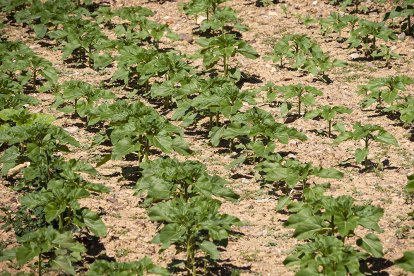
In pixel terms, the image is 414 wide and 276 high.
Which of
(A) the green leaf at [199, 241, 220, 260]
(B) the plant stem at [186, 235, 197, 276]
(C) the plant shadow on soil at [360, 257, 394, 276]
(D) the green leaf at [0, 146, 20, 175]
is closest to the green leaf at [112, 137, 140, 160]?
(D) the green leaf at [0, 146, 20, 175]

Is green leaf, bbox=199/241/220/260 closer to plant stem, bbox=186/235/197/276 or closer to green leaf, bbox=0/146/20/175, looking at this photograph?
plant stem, bbox=186/235/197/276

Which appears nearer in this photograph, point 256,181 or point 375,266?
point 375,266

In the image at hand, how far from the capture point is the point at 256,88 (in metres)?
9.55

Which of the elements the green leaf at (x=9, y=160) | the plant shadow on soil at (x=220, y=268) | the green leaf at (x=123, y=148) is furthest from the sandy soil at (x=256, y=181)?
the green leaf at (x=123, y=148)

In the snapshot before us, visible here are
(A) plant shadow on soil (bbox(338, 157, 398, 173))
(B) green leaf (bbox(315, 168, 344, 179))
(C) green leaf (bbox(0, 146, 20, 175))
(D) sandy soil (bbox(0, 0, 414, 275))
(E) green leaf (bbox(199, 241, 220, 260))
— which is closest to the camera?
(E) green leaf (bbox(199, 241, 220, 260))

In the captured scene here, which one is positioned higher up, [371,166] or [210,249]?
[210,249]

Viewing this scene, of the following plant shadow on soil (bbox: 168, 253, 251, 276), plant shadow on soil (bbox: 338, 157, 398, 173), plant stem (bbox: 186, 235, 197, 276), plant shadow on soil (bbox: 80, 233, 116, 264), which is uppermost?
plant stem (bbox: 186, 235, 197, 276)

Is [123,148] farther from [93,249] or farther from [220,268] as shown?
[220,268]

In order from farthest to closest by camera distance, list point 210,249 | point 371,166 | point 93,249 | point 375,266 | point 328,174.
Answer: point 371,166, point 328,174, point 93,249, point 375,266, point 210,249

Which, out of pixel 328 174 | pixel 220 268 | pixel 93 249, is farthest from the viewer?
pixel 328 174

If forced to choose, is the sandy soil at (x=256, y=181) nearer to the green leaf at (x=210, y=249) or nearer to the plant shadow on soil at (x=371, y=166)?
the plant shadow on soil at (x=371, y=166)

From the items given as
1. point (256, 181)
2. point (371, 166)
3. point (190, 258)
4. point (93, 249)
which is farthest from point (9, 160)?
point (371, 166)

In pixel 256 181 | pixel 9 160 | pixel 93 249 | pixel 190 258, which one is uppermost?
pixel 9 160

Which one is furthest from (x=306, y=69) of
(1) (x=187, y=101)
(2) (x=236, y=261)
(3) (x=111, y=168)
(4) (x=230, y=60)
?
(2) (x=236, y=261)
